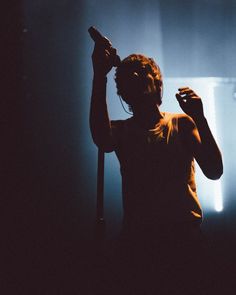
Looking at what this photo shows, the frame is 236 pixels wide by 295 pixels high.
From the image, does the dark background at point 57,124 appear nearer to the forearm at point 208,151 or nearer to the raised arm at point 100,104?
the raised arm at point 100,104

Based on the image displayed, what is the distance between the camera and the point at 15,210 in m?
2.03

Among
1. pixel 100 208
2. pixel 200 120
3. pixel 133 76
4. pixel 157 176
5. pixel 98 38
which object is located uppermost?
pixel 98 38

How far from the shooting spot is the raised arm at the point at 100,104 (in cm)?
158

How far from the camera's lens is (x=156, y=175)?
1.60 meters

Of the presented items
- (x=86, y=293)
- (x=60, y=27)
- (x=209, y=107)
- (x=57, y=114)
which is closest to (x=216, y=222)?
(x=209, y=107)

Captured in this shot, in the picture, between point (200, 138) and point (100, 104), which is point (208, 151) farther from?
point (100, 104)

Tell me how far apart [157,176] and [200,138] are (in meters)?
0.24

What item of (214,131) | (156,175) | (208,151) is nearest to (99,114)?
(156,175)

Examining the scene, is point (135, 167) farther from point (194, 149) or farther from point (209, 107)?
point (209, 107)

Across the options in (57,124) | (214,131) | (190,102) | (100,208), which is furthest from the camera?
(214,131)

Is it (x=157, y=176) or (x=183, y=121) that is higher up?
(x=183, y=121)

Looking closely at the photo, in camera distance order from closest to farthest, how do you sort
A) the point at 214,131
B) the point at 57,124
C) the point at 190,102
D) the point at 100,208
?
1. the point at 190,102
2. the point at 100,208
3. the point at 57,124
4. the point at 214,131

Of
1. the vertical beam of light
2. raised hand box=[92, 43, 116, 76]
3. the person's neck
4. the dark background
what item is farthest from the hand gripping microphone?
the vertical beam of light

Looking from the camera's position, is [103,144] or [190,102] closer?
[190,102]
